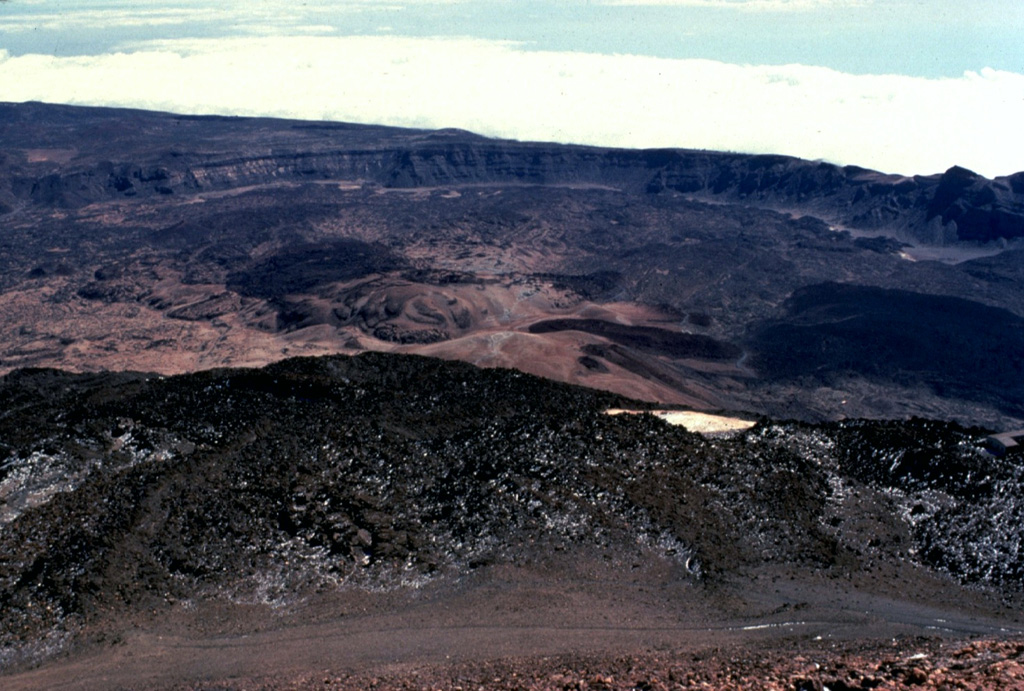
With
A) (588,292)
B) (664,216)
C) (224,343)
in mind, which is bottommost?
(224,343)

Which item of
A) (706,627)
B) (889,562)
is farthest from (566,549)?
(889,562)

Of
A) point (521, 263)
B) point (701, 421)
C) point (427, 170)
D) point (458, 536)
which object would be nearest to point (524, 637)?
point (458, 536)

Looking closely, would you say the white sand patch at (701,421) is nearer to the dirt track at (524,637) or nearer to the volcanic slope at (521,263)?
the dirt track at (524,637)

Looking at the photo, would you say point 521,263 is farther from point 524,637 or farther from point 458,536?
point 524,637

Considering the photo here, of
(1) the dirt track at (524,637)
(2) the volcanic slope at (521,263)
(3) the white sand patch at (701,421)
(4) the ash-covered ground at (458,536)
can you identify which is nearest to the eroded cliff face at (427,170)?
(2) the volcanic slope at (521,263)

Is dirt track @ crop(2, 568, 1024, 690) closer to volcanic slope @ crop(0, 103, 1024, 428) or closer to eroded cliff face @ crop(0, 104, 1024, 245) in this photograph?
volcanic slope @ crop(0, 103, 1024, 428)

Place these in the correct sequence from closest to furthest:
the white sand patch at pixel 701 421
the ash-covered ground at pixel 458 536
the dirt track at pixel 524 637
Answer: the dirt track at pixel 524 637 → the ash-covered ground at pixel 458 536 → the white sand patch at pixel 701 421

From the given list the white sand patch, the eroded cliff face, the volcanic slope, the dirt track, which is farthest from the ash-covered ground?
the eroded cliff face

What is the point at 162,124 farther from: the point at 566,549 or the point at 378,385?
the point at 566,549
